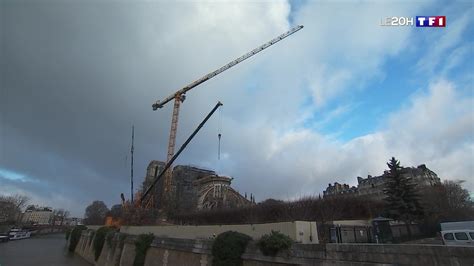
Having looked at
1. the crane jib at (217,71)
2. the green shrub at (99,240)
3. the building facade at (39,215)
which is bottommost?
the green shrub at (99,240)

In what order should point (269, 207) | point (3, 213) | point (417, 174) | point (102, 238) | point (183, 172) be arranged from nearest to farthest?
1. point (269, 207)
2. point (102, 238)
3. point (183, 172)
4. point (417, 174)
5. point (3, 213)

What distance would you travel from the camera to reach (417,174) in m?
80.2

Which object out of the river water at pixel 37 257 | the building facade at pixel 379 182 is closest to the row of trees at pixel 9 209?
the river water at pixel 37 257

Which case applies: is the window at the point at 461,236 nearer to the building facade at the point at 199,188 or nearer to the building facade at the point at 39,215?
the building facade at the point at 199,188

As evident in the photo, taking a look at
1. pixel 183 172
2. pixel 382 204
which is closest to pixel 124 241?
pixel 382 204

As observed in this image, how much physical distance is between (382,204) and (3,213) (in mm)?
119845

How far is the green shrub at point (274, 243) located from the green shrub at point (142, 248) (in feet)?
44.0

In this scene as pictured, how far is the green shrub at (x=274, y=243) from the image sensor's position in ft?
41.0

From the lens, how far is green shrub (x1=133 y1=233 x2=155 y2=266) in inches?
931

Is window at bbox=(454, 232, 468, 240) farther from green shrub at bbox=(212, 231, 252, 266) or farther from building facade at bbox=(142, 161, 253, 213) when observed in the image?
building facade at bbox=(142, 161, 253, 213)

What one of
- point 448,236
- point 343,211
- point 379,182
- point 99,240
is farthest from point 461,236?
point 379,182

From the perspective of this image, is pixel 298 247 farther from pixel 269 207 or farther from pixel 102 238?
pixel 102 238

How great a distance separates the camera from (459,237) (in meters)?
16.9

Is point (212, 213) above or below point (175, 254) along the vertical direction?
above
